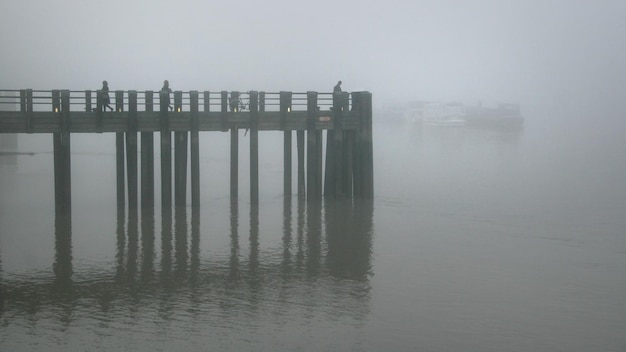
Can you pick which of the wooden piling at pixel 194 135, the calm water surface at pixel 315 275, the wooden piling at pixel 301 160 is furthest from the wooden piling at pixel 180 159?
the wooden piling at pixel 301 160

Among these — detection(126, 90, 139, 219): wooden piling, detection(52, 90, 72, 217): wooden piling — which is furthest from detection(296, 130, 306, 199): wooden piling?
detection(52, 90, 72, 217): wooden piling

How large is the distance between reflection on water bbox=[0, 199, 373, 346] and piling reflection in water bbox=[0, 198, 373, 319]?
1.1 inches

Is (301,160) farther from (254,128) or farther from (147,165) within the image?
(147,165)

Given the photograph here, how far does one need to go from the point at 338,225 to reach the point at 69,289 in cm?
1303

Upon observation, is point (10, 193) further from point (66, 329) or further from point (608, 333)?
point (608, 333)

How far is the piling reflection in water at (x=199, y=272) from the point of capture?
69.3ft

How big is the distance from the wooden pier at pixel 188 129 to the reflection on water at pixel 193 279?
89.1 inches

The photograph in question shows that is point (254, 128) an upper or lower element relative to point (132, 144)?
upper

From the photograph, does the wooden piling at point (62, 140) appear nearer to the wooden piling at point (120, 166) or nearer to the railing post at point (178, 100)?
the wooden piling at point (120, 166)

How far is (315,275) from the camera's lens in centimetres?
2409

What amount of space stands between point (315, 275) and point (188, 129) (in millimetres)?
12078

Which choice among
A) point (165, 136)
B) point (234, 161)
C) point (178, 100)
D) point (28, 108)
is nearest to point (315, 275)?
point (234, 161)

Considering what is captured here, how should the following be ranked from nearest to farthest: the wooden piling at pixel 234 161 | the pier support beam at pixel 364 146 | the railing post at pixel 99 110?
the railing post at pixel 99 110 < the wooden piling at pixel 234 161 < the pier support beam at pixel 364 146

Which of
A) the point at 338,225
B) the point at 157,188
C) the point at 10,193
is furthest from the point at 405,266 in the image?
the point at 10,193
